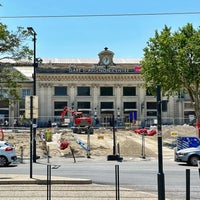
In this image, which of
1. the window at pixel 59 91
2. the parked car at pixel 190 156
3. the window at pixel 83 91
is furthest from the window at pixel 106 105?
the parked car at pixel 190 156

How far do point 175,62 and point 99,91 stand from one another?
138 feet

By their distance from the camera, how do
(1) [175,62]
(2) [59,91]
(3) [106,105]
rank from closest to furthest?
1. (1) [175,62]
2. (2) [59,91]
3. (3) [106,105]

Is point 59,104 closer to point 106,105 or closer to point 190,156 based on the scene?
point 106,105

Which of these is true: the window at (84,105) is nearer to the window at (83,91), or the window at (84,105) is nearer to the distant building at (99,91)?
the distant building at (99,91)

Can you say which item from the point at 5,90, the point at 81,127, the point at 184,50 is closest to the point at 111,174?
the point at 5,90

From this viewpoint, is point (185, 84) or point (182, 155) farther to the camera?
point (185, 84)

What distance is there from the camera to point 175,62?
49031 mm

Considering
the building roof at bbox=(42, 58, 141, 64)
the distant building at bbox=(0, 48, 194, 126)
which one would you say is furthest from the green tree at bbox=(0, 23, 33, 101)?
the building roof at bbox=(42, 58, 141, 64)

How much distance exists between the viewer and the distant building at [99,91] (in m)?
87.9

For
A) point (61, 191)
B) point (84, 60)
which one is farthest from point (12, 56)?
point (84, 60)

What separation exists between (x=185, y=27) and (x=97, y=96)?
3955 centimetres

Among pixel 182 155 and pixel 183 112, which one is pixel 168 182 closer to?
pixel 182 155

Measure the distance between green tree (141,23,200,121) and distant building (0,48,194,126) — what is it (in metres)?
37.0

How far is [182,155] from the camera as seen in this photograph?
2545 cm
